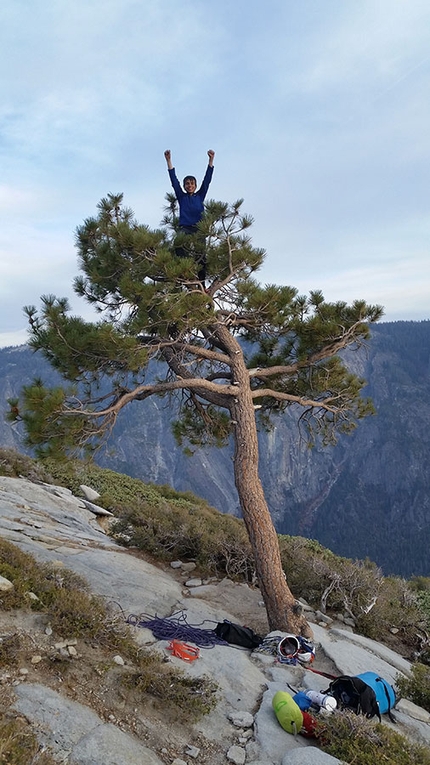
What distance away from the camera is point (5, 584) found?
221 inches

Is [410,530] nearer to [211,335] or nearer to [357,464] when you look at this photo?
[357,464]

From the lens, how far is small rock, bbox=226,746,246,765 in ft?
13.5

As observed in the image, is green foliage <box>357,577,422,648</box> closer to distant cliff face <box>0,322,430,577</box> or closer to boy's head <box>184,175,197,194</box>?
boy's head <box>184,175,197,194</box>

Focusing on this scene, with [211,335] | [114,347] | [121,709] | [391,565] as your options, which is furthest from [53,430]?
[391,565]

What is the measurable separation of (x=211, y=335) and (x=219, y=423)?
237 cm

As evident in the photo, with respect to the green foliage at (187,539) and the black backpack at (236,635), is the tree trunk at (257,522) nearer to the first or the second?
the black backpack at (236,635)

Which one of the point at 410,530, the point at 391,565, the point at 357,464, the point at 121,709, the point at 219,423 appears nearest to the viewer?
the point at 121,709

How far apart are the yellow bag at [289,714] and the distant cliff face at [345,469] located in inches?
4011

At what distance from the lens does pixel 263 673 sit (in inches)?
231

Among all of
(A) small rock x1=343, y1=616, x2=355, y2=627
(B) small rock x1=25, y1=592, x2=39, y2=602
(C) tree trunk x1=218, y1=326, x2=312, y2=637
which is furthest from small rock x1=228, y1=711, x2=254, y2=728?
(A) small rock x1=343, y1=616, x2=355, y2=627

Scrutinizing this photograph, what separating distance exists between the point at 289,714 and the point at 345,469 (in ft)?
489

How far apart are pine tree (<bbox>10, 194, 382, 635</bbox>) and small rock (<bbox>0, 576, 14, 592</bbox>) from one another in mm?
1843

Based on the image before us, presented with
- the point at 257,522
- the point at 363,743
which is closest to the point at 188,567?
the point at 257,522

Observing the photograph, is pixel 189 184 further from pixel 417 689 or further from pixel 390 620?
pixel 390 620
